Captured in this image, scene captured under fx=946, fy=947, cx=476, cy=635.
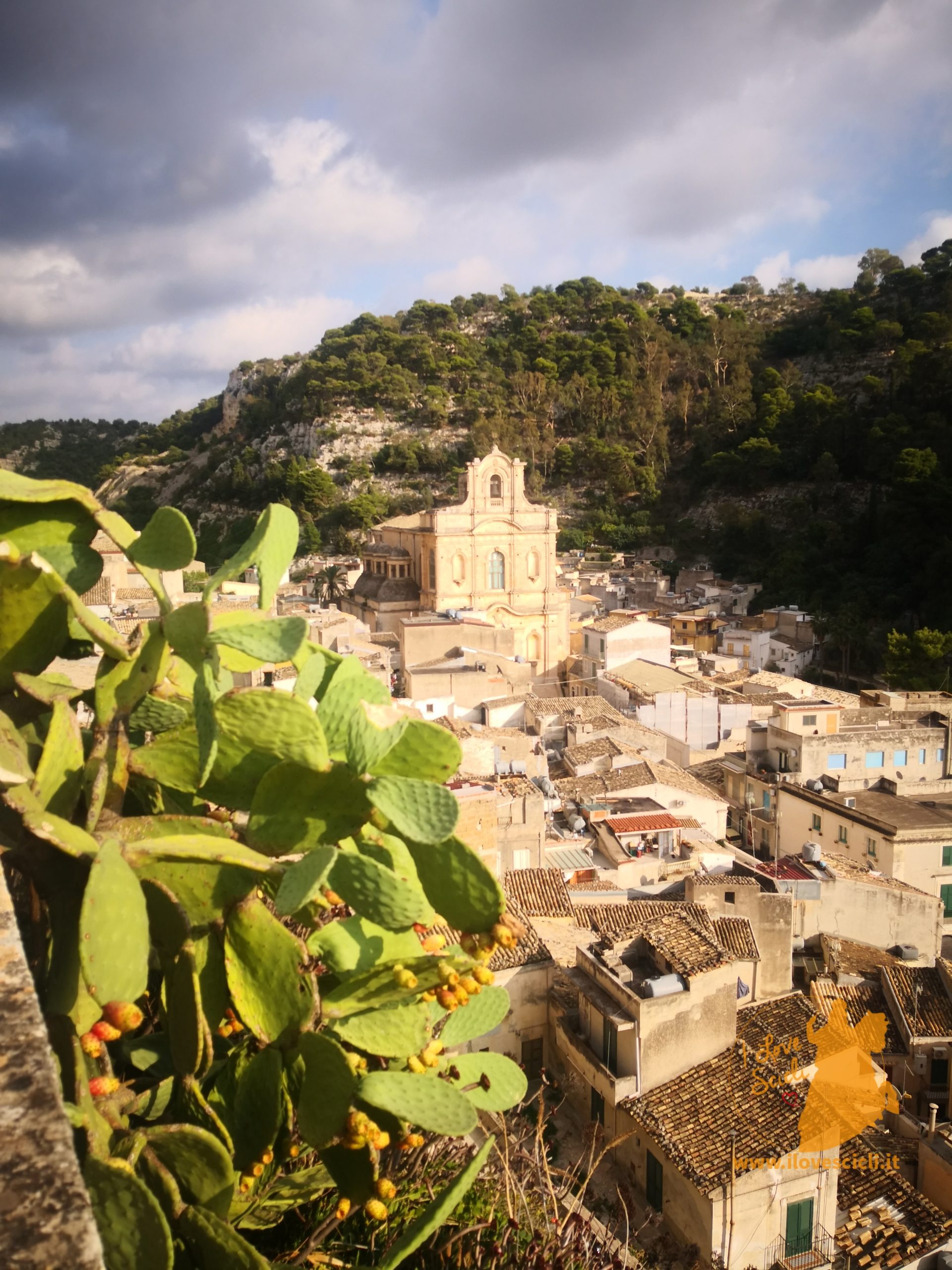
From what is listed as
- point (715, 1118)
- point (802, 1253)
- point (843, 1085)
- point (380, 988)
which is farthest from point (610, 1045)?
point (380, 988)

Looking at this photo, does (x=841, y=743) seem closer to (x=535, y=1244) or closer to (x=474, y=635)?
(x=474, y=635)

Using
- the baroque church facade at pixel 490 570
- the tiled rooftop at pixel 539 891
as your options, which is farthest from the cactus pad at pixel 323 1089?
the baroque church facade at pixel 490 570

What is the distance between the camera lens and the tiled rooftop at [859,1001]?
10953mm

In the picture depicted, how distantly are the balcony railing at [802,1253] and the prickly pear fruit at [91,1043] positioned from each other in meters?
7.35

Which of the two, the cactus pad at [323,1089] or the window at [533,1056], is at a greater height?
the cactus pad at [323,1089]

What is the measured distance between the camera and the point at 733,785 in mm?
19750

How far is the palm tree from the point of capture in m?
39.2

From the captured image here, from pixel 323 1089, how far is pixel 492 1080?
0.75m

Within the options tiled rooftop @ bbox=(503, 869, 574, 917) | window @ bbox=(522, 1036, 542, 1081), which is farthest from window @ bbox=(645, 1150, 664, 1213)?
tiled rooftop @ bbox=(503, 869, 574, 917)

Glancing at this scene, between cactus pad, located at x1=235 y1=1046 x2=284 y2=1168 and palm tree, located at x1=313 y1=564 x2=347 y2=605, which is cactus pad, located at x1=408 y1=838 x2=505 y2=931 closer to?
cactus pad, located at x1=235 y1=1046 x2=284 y2=1168

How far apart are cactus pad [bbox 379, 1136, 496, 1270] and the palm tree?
117 ft

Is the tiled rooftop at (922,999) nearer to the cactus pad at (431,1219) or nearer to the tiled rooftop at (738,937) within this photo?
the tiled rooftop at (738,937)

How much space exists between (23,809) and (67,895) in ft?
0.92

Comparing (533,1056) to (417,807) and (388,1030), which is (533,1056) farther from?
(417,807)
